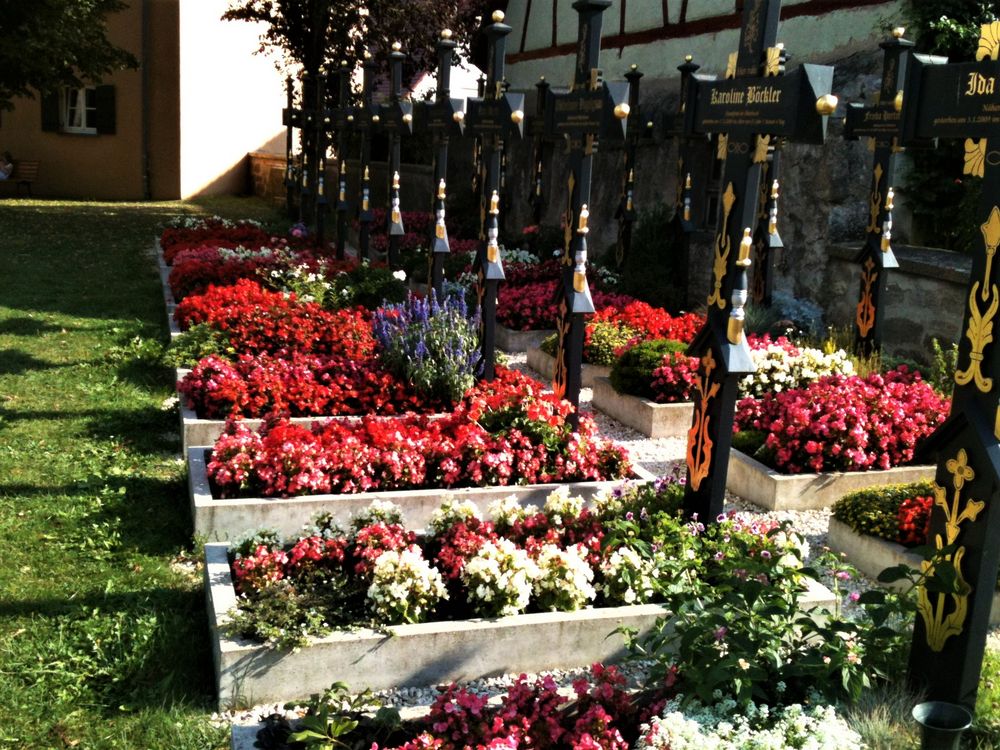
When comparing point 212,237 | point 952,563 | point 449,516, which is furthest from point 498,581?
point 212,237

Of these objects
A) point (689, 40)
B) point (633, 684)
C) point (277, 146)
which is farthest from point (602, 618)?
point (277, 146)

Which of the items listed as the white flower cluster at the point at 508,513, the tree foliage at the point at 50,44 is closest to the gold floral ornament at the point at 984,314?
the white flower cluster at the point at 508,513

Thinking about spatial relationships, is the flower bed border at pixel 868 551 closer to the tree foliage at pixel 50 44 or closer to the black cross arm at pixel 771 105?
the black cross arm at pixel 771 105

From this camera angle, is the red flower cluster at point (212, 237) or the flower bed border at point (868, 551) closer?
the flower bed border at point (868, 551)

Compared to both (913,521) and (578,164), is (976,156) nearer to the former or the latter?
(913,521)

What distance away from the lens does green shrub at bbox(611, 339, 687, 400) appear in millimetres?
8453

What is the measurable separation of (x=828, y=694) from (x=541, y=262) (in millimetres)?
11265

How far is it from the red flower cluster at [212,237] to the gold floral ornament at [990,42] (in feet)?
37.0

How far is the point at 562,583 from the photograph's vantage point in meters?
4.76

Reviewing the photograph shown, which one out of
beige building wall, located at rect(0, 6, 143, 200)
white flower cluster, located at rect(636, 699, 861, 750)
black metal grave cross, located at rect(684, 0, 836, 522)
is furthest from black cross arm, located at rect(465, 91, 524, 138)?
beige building wall, located at rect(0, 6, 143, 200)

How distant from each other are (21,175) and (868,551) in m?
24.0

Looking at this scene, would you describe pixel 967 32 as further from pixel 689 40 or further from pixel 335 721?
pixel 335 721

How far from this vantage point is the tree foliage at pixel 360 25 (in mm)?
21094

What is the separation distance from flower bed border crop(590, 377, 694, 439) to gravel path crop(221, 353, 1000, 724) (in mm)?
55
